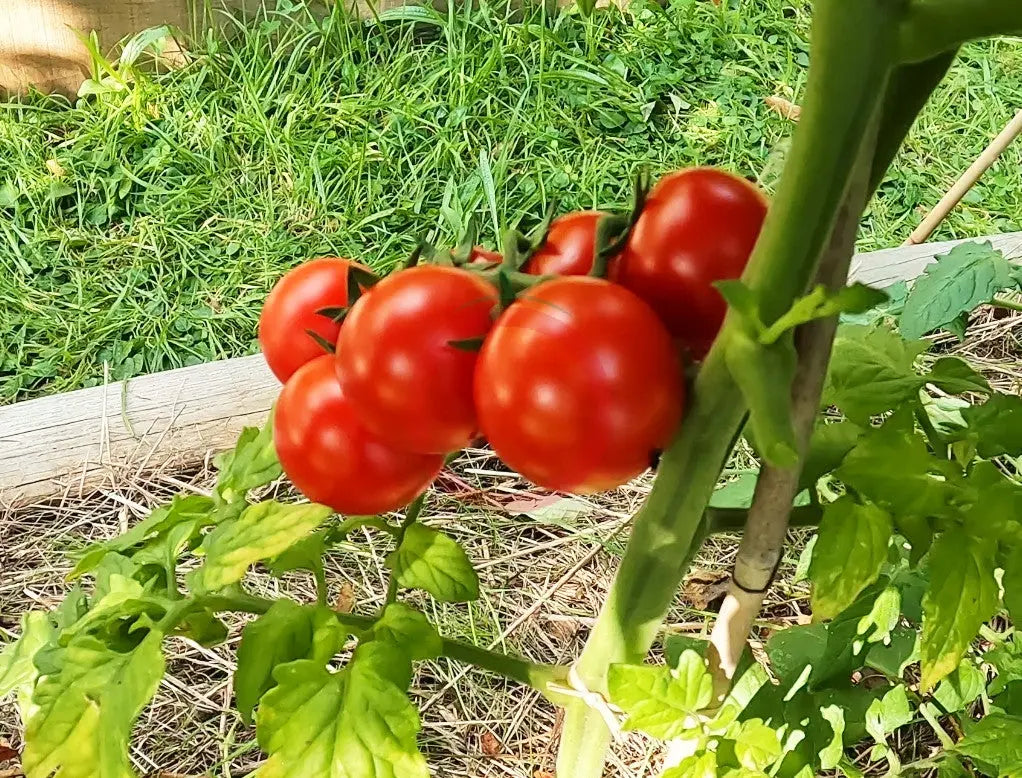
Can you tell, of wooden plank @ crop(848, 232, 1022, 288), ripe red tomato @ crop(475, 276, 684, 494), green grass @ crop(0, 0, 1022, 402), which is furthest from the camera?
green grass @ crop(0, 0, 1022, 402)

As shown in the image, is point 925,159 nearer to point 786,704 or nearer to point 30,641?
point 786,704

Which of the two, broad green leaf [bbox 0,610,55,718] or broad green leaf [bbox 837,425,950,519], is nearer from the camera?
broad green leaf [bbox 837,425,950,519]

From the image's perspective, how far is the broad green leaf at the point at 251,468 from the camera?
757mm

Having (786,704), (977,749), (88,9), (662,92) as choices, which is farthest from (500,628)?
(88,9)

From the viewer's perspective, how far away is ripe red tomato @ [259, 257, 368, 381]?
0.67 meters

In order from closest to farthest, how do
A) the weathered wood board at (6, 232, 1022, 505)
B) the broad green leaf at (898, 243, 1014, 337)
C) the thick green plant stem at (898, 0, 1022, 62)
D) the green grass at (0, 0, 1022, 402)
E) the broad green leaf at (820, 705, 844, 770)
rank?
the thick green plant stem at (898, 0, 1022, 62), the broad green leaf at (820, 705, 844, 770), the broad green leaf at (898, 243, 1014, 337), the weathered wood board at (6, 232, 1022, 505), the green grass at (0, 0, 1022, 402)

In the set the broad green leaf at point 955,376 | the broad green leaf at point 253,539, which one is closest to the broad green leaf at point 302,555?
the broad green leaf at point 253,539

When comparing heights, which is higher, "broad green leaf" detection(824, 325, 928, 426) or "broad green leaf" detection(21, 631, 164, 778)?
"broad green leaf" detection(824, 325, 928, 426)

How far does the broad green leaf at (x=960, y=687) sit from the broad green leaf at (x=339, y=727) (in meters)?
0.58

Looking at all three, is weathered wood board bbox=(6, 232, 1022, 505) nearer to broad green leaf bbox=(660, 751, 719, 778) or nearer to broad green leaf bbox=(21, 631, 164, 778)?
broad green leaf bbox=(21, 631, 164, 778)

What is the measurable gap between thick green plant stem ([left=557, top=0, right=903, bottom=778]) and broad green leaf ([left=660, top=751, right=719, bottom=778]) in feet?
0.27

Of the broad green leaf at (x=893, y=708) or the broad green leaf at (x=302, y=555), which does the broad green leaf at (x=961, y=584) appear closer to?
the broad green leaf at (x=893, y=708)

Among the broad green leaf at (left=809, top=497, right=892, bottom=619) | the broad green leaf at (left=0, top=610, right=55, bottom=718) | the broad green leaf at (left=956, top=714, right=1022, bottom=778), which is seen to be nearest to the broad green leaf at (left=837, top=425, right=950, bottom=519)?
the broad green leaf at (left=809, top=497, right=892, bottom=619)

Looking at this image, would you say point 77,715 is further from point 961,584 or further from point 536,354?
point 961,584
